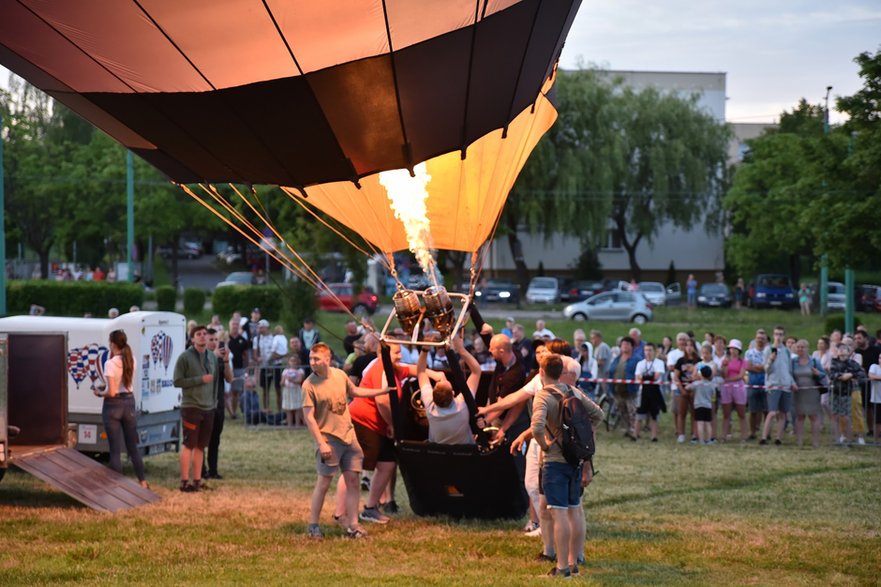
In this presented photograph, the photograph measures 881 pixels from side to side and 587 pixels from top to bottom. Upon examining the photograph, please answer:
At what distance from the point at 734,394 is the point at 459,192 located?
341 inches

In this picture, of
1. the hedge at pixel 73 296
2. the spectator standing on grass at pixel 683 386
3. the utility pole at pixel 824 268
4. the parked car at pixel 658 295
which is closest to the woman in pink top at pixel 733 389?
the spectator standing on grass at pixel 683 386

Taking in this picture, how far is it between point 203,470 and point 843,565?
7540 millimetres

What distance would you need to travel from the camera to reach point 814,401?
17719 mm

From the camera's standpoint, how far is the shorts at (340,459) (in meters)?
10.5

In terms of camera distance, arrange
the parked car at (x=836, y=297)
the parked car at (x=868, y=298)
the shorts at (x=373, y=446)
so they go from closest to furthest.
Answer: the shorts at (x=373, y=446) < the parked car at (x=868, y=298) < the parked car at (x=836, y=297)

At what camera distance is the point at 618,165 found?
4862 cm

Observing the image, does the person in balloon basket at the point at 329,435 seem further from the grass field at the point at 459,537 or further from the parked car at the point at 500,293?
the parked car at the point at 500,293

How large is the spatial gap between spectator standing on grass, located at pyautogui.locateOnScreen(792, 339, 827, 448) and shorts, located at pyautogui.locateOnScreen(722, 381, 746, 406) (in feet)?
2.51

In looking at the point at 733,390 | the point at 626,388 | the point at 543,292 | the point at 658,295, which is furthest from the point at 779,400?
the point at 543,292

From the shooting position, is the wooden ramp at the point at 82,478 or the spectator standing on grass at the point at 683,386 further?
the spectator standing on grass at the point at 683,386

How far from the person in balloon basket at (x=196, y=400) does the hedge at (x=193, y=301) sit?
2700cm

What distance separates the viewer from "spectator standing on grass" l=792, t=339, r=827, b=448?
17.7 metres

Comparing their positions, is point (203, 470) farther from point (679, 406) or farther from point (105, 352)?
point (679, 406)

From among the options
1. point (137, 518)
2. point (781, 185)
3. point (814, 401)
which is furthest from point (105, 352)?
point (781, 185)
